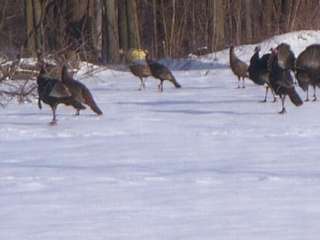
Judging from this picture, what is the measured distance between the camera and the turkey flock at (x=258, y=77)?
1786 cm

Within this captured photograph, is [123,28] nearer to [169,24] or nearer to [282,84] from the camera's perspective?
[169,24]

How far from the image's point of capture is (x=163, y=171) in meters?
11.9

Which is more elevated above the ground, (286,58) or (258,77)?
(286,58)

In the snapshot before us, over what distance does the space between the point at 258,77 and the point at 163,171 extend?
9090 mm

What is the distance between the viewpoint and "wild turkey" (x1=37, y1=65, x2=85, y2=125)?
693 inches

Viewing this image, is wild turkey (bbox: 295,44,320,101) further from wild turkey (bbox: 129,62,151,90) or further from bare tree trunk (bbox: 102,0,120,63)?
bare tree trunk (bbox: 102,0,120,63)

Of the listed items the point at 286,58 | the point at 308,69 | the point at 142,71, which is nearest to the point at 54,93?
the point at 286,58

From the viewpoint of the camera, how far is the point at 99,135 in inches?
615

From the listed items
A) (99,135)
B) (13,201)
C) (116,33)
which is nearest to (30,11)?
(116,33)

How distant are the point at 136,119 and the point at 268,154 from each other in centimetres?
481

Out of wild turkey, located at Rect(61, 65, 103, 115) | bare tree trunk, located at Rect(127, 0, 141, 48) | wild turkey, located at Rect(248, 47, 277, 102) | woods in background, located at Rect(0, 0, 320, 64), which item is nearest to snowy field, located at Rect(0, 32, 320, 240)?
wild turkey, located at Rect(61, 65, 103, 115)

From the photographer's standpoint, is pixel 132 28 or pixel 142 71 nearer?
pixel 142 71

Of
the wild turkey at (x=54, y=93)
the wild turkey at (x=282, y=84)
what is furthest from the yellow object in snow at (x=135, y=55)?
the wild turkey at (x=54, y=93)

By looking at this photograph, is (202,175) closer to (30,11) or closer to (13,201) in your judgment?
(13,201)
